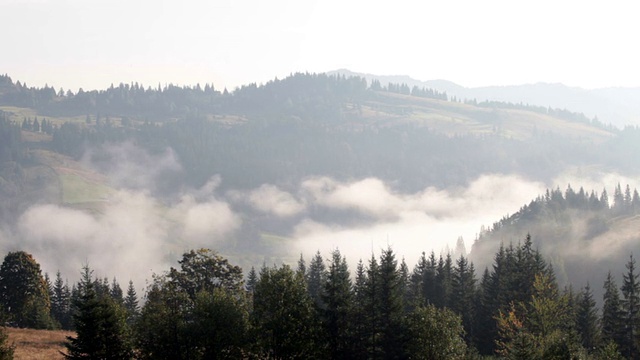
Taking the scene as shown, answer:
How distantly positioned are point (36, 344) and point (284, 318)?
33680 millimetres

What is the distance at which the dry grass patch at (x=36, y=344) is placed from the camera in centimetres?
6669

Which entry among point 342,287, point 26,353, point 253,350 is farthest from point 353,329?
point 26,353

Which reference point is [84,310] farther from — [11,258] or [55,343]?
[11,258]

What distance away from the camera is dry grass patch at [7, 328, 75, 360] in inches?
2625

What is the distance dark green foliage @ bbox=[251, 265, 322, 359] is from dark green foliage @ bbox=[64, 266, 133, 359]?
1222 cm

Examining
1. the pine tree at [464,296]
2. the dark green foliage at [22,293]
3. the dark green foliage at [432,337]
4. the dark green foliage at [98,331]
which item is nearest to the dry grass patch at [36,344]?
the dark green foliage at [98,331]

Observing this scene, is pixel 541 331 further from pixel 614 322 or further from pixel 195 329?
pixel 195 329

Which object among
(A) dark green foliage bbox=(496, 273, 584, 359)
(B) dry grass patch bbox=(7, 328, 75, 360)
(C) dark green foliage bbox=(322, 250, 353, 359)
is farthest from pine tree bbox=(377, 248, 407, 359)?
(B) dry grass patch bbox=(7, 328, 75, 360)

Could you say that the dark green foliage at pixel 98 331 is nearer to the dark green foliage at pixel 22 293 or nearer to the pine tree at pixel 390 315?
the pine tree at pixel 390 315

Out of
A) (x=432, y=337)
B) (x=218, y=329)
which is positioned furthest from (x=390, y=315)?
(x=218, y=329)

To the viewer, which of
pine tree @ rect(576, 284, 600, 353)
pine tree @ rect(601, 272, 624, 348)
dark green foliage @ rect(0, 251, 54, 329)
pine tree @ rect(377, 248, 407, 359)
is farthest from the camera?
dark green foliage @ rect(0, 251, 54, 329)

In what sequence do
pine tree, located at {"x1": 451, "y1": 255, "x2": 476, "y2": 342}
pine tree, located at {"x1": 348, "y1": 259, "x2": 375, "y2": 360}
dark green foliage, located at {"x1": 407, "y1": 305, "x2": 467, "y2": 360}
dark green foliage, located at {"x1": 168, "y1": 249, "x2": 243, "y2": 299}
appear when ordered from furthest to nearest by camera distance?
pine tree, located at {"x1": 451, "y1": 255, "x2": 476, "y2": 342} < dark green foliage, located at {"x1": 168, "y1": 249, "x2": 243, "y2": 299} < pine tree, located at {"x1": 348, "y1": 259, "x2": 375, "y2": 360} < dark green foliage, located at {"x1": 407, "y1": 305, "x2": 467, "y2": 360}

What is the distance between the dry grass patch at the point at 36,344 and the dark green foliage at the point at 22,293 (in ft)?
81.6

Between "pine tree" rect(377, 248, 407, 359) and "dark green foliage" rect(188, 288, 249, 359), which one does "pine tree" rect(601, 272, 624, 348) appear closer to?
"pine tree" rect(377, 248, 407, 359)
